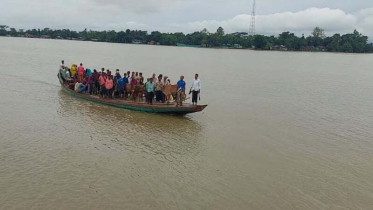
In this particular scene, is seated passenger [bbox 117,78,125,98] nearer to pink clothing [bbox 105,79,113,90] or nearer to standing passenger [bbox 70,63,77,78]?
pink clothing [bbox 105,79,113,90]

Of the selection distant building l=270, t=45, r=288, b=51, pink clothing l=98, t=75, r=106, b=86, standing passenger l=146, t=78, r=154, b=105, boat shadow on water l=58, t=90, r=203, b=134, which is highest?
distant building l=270, t=45, r=288, b=51

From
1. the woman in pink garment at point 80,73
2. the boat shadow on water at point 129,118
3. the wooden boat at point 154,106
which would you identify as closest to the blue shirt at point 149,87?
the wooden boat at point 154,106

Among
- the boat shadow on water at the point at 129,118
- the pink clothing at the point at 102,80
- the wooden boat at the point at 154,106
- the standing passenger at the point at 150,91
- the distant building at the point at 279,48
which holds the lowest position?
the boat shadow on water at the point at 129,118

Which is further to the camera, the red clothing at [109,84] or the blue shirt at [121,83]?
the red clothing at [109,84]

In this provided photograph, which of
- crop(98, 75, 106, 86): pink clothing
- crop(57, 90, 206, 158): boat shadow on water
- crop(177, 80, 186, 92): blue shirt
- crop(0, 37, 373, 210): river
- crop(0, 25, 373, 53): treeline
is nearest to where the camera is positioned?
crop(0, 37, 373, 210): river

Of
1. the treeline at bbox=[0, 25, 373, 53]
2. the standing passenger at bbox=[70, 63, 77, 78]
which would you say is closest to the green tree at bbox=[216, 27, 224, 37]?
the treeline at bbox=[0, 25, 373, 53]

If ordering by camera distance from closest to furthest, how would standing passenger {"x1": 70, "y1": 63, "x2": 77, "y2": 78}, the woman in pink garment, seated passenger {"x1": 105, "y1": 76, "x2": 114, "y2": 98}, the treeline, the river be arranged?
1. the river
2. seated passenger {"x1": 105, "y1": 76, "x2": 114, "y2": 98}
3. the woman in pink garment
4. standing passenger {"x1": 70, "y1": 63, "x2": 77, "y2": 78}
5. the treeline

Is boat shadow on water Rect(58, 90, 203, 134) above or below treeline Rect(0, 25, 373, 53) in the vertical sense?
below

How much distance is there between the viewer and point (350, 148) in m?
12.6

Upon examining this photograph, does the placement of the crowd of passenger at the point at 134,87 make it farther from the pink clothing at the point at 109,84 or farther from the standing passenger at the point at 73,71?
the standing passenger at the point at 73,71

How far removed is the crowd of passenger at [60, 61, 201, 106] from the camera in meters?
15.4

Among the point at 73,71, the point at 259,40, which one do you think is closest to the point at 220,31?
the point at 259,40

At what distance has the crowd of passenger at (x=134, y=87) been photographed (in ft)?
50.4

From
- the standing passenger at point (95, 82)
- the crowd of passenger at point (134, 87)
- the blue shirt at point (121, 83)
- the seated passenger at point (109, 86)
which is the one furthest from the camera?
the standing passenger at point (95, 82)
